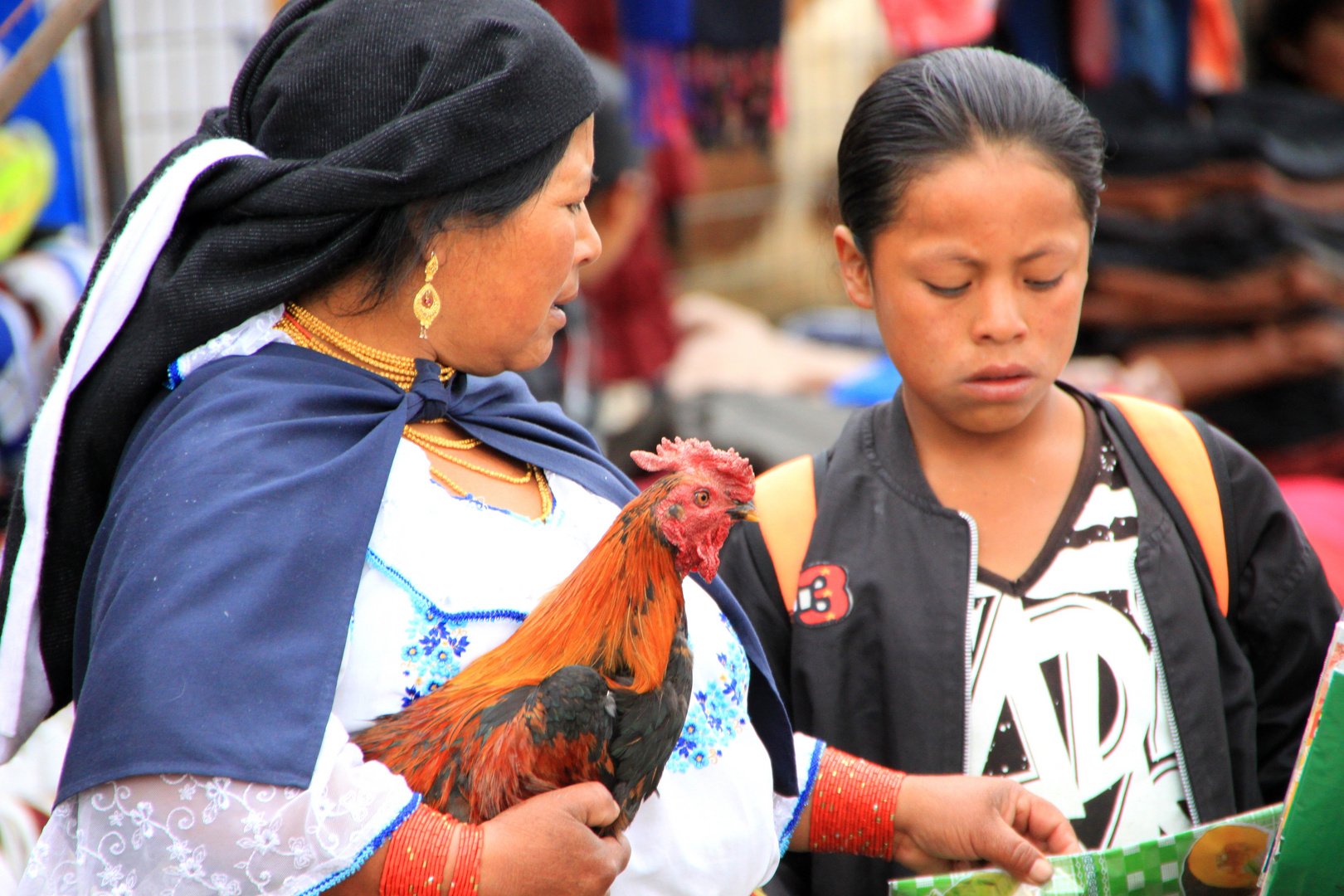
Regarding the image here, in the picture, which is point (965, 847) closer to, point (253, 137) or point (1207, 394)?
point (253, 137)

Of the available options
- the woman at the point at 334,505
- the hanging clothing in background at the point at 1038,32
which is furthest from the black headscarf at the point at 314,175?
the hanging clothing in background at the point at 1038,32

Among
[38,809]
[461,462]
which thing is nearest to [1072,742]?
[461,462]

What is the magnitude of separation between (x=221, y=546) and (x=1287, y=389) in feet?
17.9

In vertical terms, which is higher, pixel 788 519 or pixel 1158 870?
pixel 788 519

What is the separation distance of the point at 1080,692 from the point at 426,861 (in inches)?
42.9

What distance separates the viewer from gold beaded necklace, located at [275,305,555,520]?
5.16ft

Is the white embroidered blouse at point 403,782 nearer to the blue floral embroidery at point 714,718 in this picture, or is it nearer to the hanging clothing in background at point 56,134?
the blue floral embroidery at point 714,718

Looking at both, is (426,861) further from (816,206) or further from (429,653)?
(816,206)

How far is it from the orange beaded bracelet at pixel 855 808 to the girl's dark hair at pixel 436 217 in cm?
92

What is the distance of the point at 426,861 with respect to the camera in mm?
1285

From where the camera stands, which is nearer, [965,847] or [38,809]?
[965,847]

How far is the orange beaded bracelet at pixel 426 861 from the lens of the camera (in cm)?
128

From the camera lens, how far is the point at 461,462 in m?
1.61

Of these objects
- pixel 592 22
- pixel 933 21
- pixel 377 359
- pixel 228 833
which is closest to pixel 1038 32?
pixel 933 21
